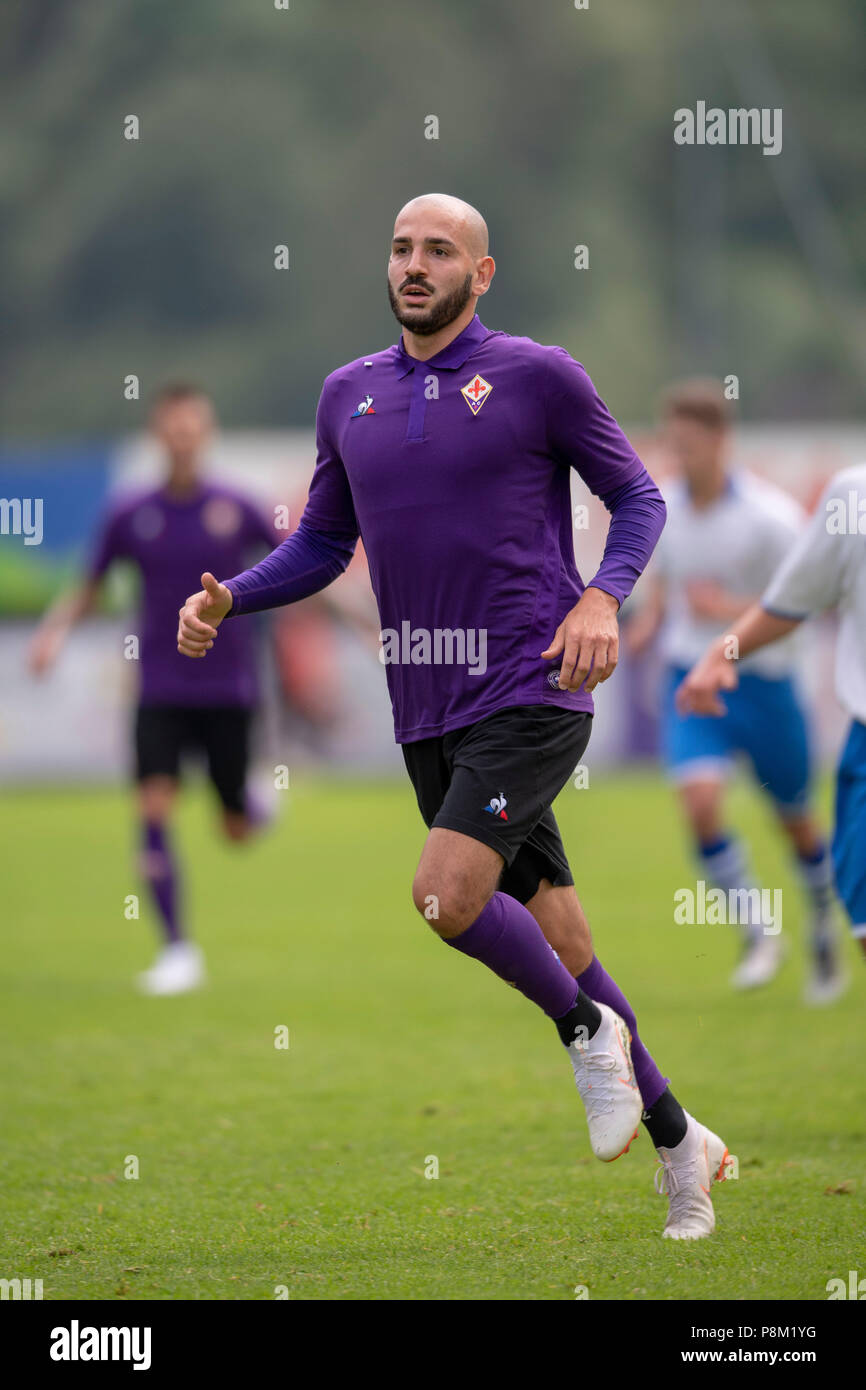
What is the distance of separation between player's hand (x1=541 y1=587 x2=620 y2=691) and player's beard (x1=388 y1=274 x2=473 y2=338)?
2.58ft

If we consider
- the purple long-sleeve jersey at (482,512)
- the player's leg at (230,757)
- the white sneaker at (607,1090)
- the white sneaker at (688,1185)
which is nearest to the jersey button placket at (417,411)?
the purple long-sleeve jersey at (482,512)

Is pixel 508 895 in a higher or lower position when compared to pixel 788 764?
lower

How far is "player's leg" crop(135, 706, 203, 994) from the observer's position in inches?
368

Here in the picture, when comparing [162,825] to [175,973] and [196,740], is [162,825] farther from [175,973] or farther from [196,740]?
[175,973]

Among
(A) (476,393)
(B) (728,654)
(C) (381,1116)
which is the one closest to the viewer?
(A) (476,393)

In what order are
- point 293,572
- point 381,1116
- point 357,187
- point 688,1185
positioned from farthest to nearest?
1. point 357,187
2. point 381,1116
3. point 293,572
4. point 688,1185

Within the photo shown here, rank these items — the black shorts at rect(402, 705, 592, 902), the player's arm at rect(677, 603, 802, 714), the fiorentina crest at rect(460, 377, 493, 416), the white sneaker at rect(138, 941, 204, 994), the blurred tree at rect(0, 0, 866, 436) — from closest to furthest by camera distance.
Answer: the black shorts at rect(402, 705, 592, 902) < the fiorentina crest at rect(460, 377, 493, 416) < the player's arm at rect(677, 603, 802, 714) < the white sneaker at rect(138, 941, 204, 994) < the blurred tree at rect(0, 0, 866, 436)

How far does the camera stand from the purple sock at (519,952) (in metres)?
4.52

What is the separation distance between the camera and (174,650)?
9.37m

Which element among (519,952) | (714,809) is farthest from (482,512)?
(714,809)

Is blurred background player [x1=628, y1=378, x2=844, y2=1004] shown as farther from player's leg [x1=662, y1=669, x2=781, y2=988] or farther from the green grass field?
the green grass field

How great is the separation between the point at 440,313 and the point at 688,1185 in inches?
87.2

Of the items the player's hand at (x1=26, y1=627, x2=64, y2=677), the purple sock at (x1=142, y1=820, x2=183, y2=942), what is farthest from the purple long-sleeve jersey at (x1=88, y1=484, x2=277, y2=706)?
the purple sock at (x1=142, y1=820, x2=183, y2=942)
